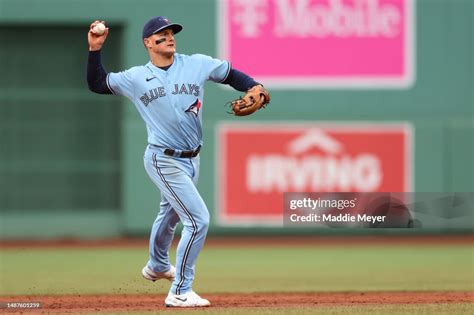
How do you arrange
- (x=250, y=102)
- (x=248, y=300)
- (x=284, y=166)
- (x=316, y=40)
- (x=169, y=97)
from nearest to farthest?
(x=169, y=97)
(x=250, y=102)
(x=248, y=300)
(x=284, y=166)
(x=316, y=40)

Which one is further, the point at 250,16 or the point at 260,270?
the point at 250,16

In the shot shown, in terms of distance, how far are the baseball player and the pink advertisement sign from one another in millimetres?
8138

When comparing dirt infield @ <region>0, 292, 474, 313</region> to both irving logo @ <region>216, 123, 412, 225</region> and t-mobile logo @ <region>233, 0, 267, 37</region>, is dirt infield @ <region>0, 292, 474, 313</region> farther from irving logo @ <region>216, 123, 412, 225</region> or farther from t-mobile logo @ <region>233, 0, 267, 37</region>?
t-mobile logo @ <region>233, 0, 267, 37</region>

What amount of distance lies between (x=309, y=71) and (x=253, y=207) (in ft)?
6.98

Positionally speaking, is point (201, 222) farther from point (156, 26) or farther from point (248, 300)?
point (156, 26)

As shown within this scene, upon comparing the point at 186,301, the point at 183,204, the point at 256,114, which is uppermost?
the point at 256,114

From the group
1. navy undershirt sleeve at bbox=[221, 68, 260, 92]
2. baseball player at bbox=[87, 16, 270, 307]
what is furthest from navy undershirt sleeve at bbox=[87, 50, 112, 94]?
navy undershirt sleeve at bbox=[221, 68, 260, 92]

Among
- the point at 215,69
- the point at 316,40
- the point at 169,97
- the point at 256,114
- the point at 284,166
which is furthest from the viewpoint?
the point at 316,40

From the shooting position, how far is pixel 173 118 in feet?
23.6

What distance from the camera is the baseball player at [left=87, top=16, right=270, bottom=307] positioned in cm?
721

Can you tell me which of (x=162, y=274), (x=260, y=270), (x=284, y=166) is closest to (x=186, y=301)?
(x=162, y=274)

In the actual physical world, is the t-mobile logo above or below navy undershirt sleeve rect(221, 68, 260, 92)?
above

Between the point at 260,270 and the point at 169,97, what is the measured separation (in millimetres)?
4326

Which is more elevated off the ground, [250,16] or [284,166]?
[250,16]
